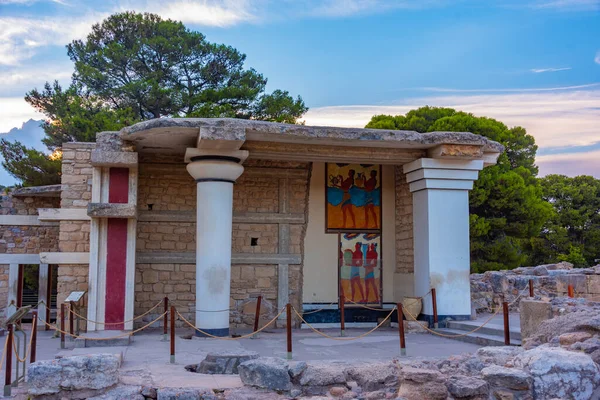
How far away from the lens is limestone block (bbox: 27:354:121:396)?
19.5 ft

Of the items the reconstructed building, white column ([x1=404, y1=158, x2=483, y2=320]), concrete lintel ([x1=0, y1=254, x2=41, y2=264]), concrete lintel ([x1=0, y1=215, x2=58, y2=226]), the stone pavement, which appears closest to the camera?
the stone pavement

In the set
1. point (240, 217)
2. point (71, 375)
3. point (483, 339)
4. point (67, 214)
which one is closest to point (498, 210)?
point (240, 217)

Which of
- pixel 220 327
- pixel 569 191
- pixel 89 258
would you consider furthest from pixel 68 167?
pixel 569 191

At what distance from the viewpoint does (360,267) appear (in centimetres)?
1324

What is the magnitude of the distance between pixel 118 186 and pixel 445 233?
6.12 metres

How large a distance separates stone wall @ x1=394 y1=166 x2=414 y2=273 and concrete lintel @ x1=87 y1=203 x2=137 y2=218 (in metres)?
5.59

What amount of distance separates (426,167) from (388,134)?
49.8 inches

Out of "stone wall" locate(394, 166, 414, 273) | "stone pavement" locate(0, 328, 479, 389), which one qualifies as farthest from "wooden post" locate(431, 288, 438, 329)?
"stone wall" locate(394, 166, 414, 273)

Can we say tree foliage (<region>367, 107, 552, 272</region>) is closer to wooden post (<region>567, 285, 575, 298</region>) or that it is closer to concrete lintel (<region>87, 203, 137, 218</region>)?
wooden post (<region>567, 285, 575, 298</region>)

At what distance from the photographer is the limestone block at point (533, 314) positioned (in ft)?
26.0

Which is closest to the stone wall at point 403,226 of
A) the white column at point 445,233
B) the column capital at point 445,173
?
the white column at point 445,233

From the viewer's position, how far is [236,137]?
9.99 metres

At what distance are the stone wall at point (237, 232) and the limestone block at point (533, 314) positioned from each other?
5.48m

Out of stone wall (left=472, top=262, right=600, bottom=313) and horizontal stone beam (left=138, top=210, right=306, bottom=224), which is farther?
stone wall (left=472, top=262, right=600, bottom=313)
